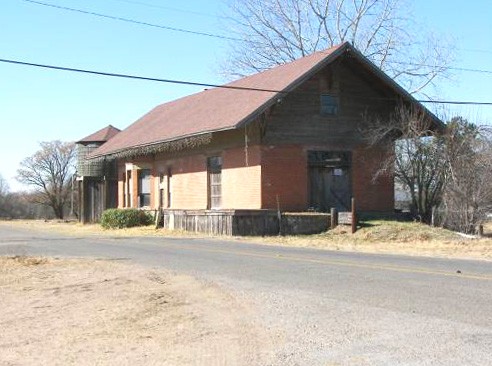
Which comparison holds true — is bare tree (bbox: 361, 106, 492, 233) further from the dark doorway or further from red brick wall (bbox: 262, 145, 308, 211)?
red brick wall (bbox: 262, 145, 308, 211)

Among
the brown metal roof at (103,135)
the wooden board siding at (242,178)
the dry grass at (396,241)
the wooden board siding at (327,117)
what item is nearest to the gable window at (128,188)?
the brown metal roof at (103,135)

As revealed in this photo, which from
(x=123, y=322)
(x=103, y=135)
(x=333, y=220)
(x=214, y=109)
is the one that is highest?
(x=103, y=135)

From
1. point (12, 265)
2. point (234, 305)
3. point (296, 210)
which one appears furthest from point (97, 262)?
point (296, 210)

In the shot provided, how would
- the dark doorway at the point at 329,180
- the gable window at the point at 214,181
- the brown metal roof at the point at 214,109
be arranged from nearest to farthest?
the brown metal roof at the point at 214,109
the dark doorway at the point at 329,180
the gable window at the point at 214,181

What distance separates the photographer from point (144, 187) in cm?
3769

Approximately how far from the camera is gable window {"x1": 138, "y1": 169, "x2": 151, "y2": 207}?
37250mm

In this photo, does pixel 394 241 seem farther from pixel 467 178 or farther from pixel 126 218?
pixel 126 218

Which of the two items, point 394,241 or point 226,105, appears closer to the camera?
point 394,241

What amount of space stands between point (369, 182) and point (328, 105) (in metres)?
3.85

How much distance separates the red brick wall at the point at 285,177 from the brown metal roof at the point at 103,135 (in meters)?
20.9

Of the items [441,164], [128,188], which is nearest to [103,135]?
[128,188]

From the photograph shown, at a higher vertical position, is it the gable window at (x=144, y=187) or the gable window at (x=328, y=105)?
the gable window at (x=328, y=105)

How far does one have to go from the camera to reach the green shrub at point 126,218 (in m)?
31.9

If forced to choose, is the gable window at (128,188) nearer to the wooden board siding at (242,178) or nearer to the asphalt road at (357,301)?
the wooden board siding at (242,178)
